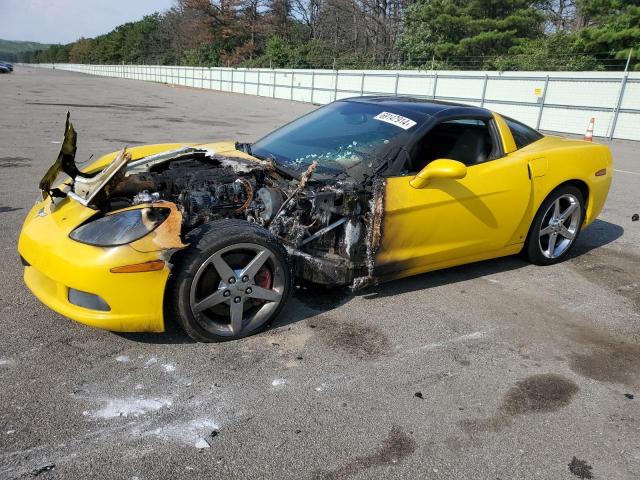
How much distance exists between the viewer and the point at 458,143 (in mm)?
4137

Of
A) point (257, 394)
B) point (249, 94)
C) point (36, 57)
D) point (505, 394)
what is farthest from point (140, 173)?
point (36, 57)

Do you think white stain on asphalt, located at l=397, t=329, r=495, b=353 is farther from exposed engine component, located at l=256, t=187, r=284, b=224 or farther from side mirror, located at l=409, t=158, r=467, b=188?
exposed engine component, located at l=256, t=187, r=284, b=224

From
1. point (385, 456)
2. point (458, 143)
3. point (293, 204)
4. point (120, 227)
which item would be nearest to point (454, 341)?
point (385, 456)

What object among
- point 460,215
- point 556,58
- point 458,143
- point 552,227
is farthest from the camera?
point 556,58

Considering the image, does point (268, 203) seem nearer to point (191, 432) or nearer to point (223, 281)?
point (223, 281)

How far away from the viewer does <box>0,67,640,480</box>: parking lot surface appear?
2191 mm

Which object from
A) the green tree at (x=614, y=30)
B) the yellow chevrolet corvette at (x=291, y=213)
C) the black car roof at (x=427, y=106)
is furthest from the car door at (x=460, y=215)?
the green tree at (x=614, y=30)

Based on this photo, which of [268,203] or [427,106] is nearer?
[268,203]

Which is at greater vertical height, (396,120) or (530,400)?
(396,120)

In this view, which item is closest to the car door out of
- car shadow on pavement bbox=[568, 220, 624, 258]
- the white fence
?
car shadow on pavement bbox=[568, 220, 624, 258]

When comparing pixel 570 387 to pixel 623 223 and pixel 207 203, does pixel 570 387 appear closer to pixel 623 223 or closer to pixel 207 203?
pixel 207 203

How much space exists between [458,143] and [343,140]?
3.08 feet

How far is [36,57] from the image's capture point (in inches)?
5994

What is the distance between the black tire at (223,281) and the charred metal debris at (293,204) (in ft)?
0.84
